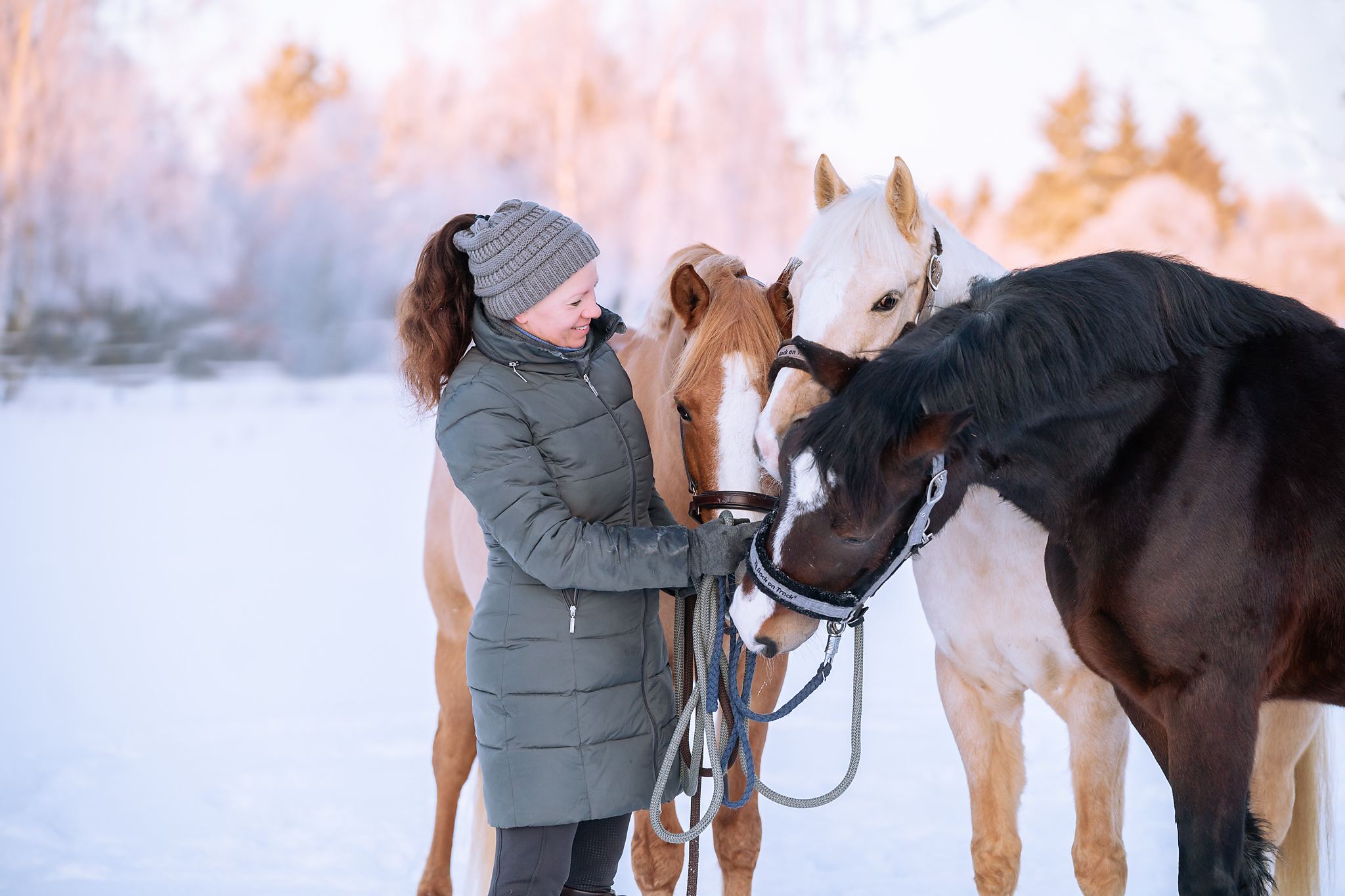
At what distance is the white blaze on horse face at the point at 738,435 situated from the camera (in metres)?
1.72

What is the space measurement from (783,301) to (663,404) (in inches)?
13.7

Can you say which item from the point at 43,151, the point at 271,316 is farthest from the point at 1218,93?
the point at 43,151

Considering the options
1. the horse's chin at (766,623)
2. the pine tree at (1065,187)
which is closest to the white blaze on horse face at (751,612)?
the horse's chin at (766,623)

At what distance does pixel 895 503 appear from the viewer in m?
1.48

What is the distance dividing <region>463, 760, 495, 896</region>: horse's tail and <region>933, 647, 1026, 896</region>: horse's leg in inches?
54.8

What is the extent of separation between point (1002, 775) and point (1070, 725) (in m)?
0.22

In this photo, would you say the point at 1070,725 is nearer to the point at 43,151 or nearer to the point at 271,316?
the point at 271,316

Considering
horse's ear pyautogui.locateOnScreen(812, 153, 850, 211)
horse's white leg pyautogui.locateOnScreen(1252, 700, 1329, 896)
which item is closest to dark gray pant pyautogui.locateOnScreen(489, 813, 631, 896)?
horse's ear pyautogui.locateOnScreen(812, 153, 850, 211)

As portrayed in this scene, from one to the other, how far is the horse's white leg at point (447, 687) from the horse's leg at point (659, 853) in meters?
0.79

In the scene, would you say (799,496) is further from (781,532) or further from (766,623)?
(766,623)

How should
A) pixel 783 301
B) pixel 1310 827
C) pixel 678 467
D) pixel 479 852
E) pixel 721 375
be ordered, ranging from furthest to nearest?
pixel 479 852 < pixel 1310 827 < pixel 678 467 < pixel 783 301 < pixel 721 375

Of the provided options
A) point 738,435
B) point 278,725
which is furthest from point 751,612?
point 278,725

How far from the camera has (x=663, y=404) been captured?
6.82 feet

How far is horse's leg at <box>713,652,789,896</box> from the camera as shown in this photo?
2.17 m
